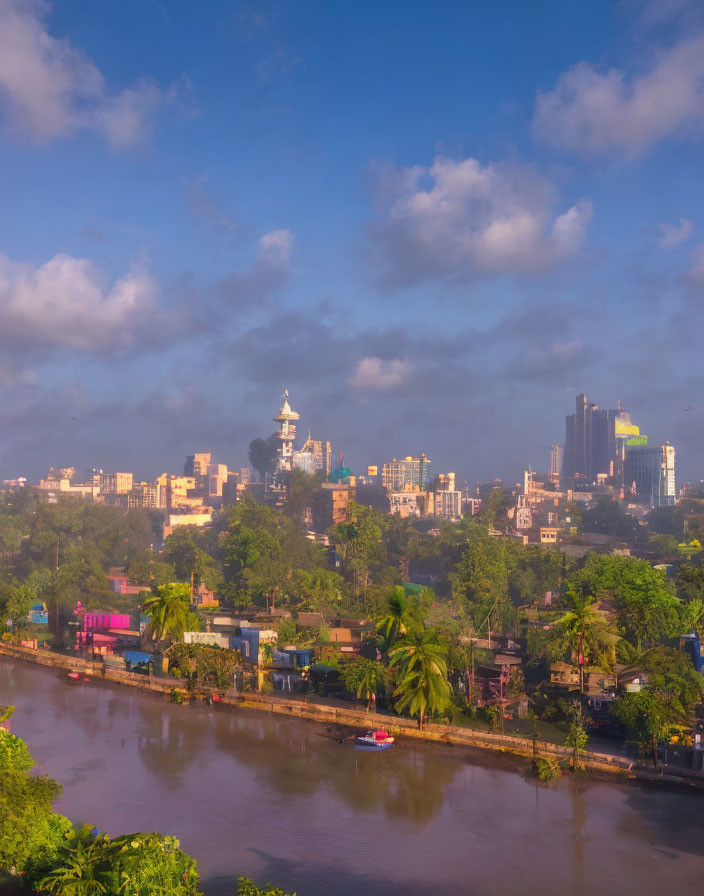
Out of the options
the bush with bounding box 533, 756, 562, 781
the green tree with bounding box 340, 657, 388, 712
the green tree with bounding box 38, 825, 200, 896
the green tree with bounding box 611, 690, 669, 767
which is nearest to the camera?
the green tree with bounding box 38, 825, 200, 896

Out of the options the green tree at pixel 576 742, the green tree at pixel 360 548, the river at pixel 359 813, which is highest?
the green tree at pixel 360 548

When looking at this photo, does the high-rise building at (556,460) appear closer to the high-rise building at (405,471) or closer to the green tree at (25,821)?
the high-rise building at (405,471)

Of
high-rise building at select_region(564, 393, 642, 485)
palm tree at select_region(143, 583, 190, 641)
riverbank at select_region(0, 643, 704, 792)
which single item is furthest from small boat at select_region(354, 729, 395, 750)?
high-rise building at select_region(564, 393, 642, 485)

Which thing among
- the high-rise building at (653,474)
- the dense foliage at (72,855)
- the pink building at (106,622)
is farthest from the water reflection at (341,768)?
the high-rise building at (653,474)

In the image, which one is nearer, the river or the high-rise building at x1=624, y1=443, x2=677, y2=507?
the river

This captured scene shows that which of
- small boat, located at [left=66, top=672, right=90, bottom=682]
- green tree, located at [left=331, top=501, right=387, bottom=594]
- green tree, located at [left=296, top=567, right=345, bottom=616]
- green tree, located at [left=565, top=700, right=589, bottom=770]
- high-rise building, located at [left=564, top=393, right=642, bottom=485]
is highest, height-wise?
high-rise building, located at [left=564, top=393, right=642, bottom=485]

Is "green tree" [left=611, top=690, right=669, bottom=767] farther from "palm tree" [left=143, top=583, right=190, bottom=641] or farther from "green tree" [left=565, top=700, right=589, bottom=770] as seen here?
"palm tree" [left=143, top=583, right=190, bottom=641]

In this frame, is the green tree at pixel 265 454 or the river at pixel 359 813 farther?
the green tree at pixel 265 454
